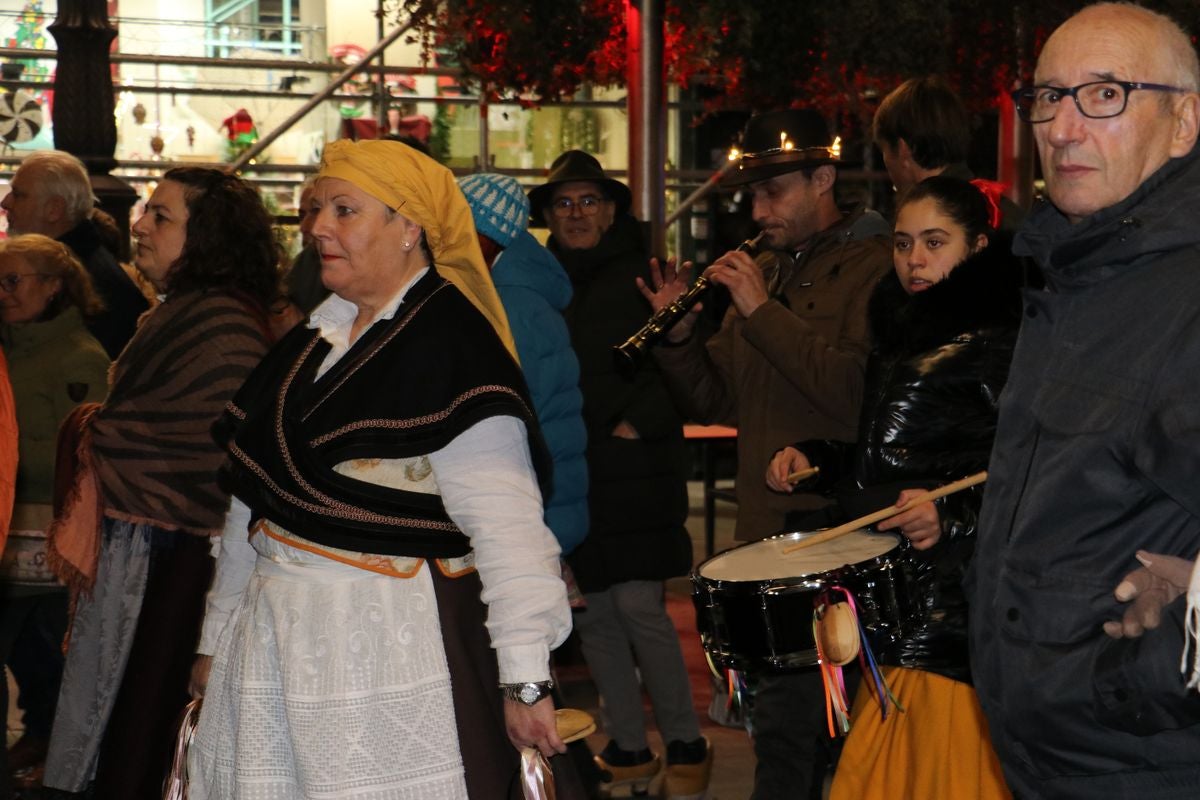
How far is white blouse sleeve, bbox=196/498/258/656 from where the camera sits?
152 inches

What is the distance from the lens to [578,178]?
21.1ft

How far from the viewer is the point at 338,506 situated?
11.3 feet

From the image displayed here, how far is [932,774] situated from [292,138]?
11237 mm

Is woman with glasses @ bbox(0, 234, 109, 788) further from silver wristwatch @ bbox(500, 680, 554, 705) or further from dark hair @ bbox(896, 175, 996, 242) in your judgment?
dark hair @ bbox(896, 175, 996, 242)

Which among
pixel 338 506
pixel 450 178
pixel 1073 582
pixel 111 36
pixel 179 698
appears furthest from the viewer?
pixel 111 36

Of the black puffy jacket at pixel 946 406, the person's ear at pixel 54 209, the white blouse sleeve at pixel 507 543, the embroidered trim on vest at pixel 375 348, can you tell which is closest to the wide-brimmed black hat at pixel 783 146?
the black puffy jacket at pixel 946 406

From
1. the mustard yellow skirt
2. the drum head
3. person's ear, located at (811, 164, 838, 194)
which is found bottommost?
the mustard yellow skirt

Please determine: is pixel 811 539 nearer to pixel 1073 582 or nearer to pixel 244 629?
pixel 244 629

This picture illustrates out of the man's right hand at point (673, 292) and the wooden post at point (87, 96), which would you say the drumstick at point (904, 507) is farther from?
the wooden post at point (87, 96)

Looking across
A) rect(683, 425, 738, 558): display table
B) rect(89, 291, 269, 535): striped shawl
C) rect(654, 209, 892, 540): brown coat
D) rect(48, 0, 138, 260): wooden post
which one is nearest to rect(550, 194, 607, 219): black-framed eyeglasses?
rect(654, 209, 892, 540): brown coat

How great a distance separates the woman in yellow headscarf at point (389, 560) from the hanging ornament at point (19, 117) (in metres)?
10.7

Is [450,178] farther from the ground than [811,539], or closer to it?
farther from the ground

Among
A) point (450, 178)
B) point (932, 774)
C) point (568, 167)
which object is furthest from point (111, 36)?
point (932, 774)

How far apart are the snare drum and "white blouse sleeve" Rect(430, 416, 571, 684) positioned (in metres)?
0.63
